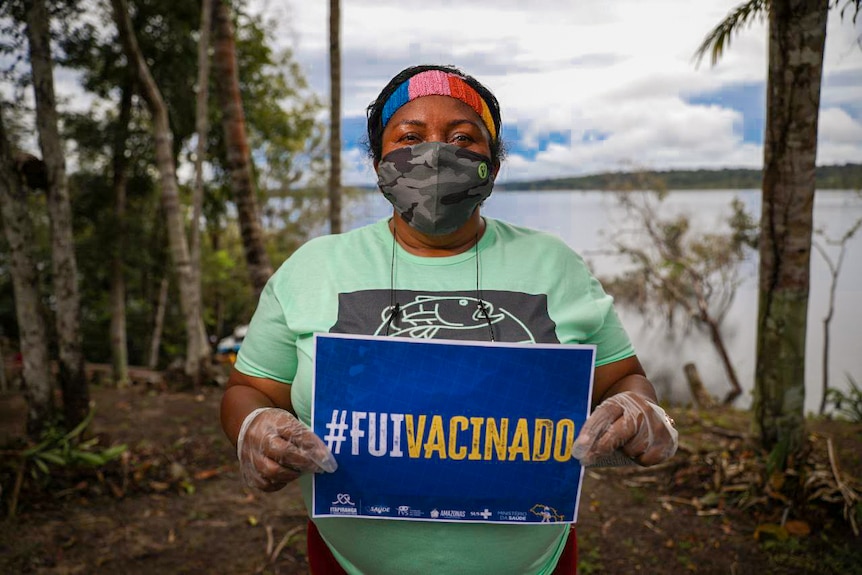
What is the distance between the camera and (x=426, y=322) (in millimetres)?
1316

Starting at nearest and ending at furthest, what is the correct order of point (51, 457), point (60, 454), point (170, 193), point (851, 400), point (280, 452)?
1. point (280, 452)
2. point (51, 457)
3. point (60, 454)
4. point (851, 400)
5. point (170, 193)

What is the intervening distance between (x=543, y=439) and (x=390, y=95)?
0.87m

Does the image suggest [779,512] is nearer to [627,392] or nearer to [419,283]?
[627,392]

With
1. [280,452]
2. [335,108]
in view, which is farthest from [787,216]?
[335,108]

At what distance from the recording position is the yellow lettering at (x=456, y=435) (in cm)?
123

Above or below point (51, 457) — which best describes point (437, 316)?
above

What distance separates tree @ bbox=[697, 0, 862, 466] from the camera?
3385 mm

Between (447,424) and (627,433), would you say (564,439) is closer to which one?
(627,433)

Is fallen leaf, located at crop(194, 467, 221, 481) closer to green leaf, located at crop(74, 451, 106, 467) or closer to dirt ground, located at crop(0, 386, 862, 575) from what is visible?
dirt ground, located at crop(0, 386, 862, 575)

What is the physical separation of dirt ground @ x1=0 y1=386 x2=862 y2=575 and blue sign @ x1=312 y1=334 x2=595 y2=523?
237 centimetres

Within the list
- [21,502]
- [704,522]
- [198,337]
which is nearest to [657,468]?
[704,522]

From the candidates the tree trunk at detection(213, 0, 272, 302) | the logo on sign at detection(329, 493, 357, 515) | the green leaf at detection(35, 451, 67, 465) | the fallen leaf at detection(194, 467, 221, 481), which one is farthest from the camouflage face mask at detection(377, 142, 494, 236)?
the tree trunk at detection(213, 0, 272, 302)

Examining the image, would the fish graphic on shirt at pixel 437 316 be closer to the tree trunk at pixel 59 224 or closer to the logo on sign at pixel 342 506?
the logo on sign at pixel 342 506

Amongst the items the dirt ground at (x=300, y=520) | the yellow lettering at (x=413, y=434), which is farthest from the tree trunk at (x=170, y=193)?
the yellow lettering at (x=413, y=434)
